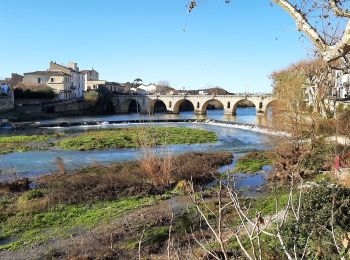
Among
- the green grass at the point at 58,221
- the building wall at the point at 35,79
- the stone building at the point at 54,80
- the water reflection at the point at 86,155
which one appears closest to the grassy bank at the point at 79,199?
the green grass at the point at 58,221

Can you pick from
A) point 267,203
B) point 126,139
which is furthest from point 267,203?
point 126,139

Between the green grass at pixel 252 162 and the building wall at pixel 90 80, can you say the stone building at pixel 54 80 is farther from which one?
the green grass at pixel 252 162

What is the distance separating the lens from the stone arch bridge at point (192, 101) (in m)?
78.8

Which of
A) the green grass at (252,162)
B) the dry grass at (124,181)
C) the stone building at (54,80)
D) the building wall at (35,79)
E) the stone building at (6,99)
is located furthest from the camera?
the building wall at (35,79)

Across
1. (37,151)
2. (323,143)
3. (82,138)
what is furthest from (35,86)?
(323,143)

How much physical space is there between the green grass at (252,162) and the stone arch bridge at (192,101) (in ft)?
161

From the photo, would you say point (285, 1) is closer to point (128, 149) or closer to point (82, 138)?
point (128, 149)

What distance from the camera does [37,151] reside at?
32688mm

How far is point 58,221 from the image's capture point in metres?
14.6

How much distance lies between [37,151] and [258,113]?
51.7m

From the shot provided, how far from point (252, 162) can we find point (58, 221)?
1407 centimetres

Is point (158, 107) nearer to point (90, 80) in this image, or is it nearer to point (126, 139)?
point (90, 80)

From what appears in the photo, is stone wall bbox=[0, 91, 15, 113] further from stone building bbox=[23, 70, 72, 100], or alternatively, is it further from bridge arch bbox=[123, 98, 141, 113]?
bridge arch bbox=[123, 98, 141, 113]

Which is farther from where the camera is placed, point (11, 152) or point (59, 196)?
point (11, 152)
